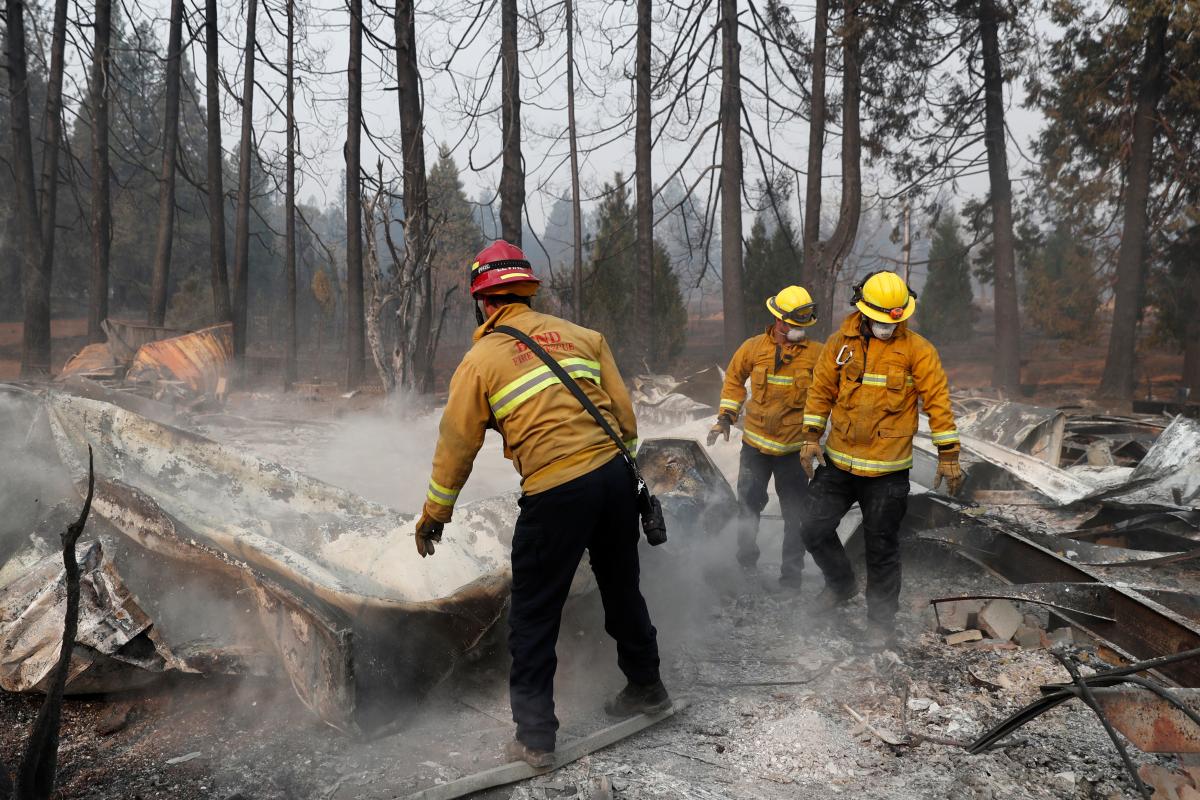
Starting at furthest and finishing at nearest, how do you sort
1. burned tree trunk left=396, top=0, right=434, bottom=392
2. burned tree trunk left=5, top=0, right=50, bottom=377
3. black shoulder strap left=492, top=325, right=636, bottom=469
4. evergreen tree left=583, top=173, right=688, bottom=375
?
evergreen tree left=583, top=173, right=688, bottom=375 < burned tree trunk left=5, top=0, right=50, bottom=377 < burned tree trunk left=396, top=0, right=434, bottom=392 < black shoulder strap left=492, top=325, right=636, bottom=469

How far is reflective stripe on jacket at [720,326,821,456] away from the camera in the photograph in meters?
5.07

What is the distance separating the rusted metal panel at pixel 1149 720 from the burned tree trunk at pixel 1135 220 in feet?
46.1

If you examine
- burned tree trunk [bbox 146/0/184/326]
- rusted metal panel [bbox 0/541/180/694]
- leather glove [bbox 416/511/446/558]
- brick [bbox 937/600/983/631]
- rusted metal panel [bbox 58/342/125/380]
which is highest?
burned tree trunk [bbox 146/0/184/326]

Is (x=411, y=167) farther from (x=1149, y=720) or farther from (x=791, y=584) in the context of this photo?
(x=1149, y=720)

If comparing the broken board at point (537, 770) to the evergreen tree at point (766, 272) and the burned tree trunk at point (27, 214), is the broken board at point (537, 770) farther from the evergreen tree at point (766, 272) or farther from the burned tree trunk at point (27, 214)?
the evergreen tree at point (766, 272)

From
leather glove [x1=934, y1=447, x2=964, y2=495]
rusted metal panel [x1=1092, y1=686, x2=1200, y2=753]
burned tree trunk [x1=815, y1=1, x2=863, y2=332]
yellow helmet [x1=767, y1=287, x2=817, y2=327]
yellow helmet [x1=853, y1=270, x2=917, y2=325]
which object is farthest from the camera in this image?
burned tree trunk [x1=815, y1=1, x2=863, y2=332]

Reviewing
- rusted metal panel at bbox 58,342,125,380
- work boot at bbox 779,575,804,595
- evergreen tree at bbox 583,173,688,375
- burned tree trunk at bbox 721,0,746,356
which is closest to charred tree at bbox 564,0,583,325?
evergreen tree at bbox 583,173,688,375

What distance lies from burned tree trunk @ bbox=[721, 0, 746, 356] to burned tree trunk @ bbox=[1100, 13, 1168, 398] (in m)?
7.08

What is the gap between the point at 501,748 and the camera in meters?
3.19

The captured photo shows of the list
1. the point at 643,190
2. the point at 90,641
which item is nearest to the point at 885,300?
the point at 90,641

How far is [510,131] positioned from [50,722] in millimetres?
9932

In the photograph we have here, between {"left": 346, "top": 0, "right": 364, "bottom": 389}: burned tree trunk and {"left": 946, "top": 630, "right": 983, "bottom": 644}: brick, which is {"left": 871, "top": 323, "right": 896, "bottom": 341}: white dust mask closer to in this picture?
{"left": 946, "top": 630, "right": 983, "bottom": 644}: brick

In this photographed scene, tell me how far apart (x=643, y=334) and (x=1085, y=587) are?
11.7 metres

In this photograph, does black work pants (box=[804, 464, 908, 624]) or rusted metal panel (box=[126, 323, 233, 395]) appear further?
rusted metal panel (box=[126, 323, 233, 395])
